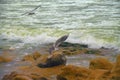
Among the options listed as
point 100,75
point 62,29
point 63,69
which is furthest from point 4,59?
point 62,29

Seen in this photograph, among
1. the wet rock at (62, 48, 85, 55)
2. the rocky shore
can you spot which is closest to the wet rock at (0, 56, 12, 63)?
the rocky shore

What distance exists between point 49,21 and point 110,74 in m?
19.9

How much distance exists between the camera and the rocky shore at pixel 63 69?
9.76m

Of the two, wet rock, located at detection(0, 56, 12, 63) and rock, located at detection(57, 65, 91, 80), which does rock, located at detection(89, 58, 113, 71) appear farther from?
wet rock, located at detection(0, 56, 12, 63)

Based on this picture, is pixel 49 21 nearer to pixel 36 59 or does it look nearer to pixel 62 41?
pixel 62 41

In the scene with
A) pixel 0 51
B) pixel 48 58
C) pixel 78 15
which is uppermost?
pixel 48 58

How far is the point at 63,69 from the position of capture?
1009 centimetres

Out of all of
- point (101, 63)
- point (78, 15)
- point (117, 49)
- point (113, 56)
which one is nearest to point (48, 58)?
point (101, 63)

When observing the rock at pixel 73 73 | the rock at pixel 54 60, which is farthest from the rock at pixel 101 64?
the rock at pixel 54 60

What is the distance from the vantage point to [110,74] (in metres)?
9.46

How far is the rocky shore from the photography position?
976cm

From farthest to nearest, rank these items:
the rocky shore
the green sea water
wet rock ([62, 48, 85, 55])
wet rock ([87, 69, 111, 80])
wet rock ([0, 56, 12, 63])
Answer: the green sea water < wet rock ([62, 48, 85, 55]) < wet rock ([0, 56, 12, 63]) < the rocky shore < wet rock ([87, 69, 111, 80])

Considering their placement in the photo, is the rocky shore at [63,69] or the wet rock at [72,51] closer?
the rocky shore at [63,69]

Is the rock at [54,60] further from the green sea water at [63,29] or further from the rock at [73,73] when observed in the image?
the green sea water at [63,29]
